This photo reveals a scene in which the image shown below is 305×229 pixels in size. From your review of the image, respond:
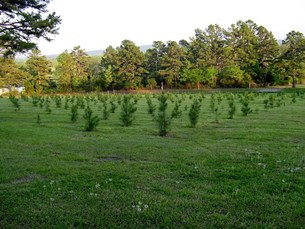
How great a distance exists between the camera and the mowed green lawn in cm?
358

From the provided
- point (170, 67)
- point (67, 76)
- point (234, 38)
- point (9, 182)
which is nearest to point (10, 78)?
point (67, 76)

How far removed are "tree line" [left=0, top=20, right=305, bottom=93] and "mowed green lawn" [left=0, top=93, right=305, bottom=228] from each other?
129 ft

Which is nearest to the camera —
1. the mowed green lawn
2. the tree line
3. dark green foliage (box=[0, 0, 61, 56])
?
the mowed green lawn

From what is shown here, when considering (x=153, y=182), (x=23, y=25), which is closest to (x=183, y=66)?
(x=23, y=25)

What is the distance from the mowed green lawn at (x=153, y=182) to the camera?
3582 millimetres

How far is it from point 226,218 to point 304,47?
143 ft

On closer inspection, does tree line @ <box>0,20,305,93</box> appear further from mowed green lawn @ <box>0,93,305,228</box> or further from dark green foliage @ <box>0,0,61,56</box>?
mowed green lawn @ <box>0,93,305,228</box>

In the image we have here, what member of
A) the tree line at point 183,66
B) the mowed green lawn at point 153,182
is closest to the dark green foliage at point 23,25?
the mowed green lawn at point 153,182

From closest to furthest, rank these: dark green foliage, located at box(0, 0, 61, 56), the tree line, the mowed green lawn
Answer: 1. the mowed green lawn
2. dark green foliage, located at box(0, 0, 61, 56)
3. the tree line

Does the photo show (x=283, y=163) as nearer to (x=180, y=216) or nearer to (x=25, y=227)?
(x=180, y=216)

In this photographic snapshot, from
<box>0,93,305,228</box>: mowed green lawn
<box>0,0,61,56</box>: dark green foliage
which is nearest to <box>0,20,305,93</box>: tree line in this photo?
<box>0,0,61,56</box>: dark green foliage

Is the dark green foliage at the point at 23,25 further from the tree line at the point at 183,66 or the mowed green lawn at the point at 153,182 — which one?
the tree line at the point at 183,66

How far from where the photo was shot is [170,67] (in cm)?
5041

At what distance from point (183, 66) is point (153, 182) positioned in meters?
46.6
